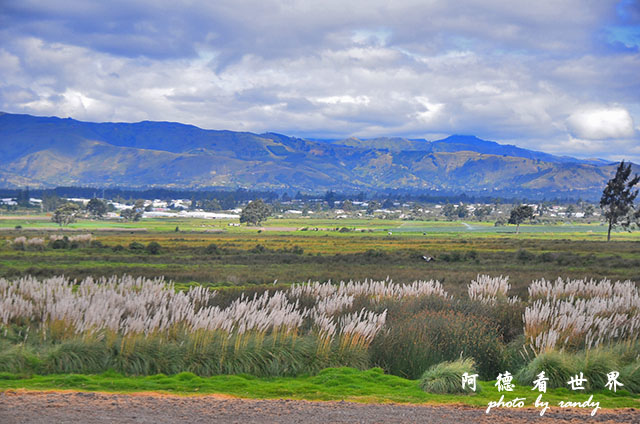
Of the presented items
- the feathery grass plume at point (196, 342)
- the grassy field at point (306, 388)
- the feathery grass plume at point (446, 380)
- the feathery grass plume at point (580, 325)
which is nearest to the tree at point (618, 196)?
the feathery grass plume at point (580, 325)

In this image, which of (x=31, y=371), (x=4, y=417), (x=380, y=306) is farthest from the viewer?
(x=380, y=306)

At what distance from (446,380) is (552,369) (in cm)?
240

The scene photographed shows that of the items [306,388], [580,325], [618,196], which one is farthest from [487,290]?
[618,196]

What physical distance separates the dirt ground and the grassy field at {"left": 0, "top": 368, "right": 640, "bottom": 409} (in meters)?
0.53

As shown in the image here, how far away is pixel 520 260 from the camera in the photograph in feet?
163

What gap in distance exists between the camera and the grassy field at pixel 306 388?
10.2 metres

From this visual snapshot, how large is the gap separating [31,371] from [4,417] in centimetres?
363

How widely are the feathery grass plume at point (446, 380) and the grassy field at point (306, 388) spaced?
0.20m

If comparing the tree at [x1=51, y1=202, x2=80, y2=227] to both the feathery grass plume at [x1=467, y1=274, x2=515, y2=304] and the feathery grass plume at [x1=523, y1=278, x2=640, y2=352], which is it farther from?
the feathery grass plume at [x1=523, y1=278, x2=640, y2=352]

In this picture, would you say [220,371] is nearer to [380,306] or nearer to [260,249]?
[380,306]

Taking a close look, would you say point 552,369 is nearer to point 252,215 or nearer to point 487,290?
point 487,290

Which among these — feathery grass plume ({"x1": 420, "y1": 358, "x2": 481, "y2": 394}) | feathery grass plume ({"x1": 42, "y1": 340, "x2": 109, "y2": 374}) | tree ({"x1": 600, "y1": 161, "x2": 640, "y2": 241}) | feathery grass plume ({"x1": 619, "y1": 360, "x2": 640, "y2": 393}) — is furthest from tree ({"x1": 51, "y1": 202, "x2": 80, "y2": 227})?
feathery grass plume ({"x1": 619, "y1": 360, "x2": 640, "y2": 393})

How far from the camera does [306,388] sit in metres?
10.9

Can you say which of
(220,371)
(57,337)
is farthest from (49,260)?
(220,371)
